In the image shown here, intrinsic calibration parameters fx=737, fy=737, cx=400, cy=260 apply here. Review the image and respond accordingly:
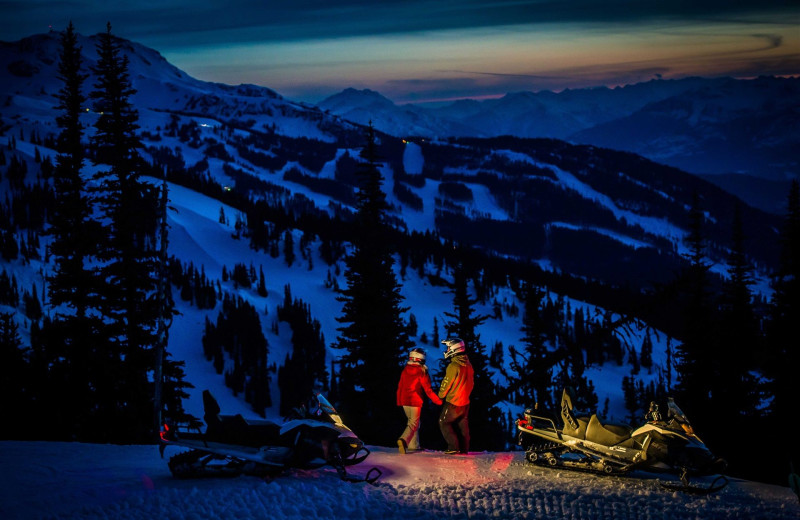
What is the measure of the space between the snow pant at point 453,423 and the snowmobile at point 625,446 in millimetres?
1251

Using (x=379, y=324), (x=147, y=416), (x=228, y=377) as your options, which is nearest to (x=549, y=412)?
(x=379, y=324)

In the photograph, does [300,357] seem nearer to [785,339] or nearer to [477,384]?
[477,384]

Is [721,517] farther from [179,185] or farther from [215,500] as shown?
[179,185]

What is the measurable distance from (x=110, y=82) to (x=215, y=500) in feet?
75.1

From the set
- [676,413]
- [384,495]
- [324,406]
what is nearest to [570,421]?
[676,413]

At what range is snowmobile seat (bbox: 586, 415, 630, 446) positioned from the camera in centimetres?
1411

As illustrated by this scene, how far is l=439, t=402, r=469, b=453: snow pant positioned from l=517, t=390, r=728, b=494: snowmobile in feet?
4.10

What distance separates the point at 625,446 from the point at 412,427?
188 inches

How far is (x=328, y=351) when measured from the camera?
111m

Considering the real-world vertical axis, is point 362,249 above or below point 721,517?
above

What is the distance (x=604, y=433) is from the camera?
1429 cm

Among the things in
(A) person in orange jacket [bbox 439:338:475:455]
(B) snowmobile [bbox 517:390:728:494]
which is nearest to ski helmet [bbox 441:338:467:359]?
(A) person in orange jacket [bbox 439:338:475:455]

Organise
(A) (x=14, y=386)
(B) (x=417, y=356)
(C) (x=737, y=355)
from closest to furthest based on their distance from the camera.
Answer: (B) (x=417, y=356) → (A) (x=14, y=386) → (C) (x=737, y=355)

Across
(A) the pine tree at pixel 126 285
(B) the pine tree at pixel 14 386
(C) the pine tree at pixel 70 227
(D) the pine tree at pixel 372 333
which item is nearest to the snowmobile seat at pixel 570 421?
(D) the pine tree at pixel 372 333
